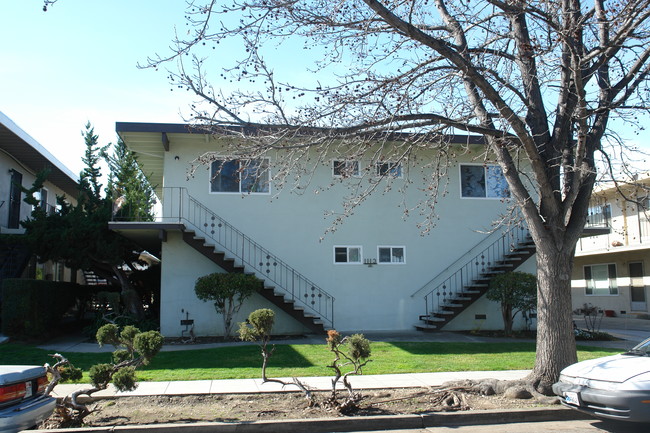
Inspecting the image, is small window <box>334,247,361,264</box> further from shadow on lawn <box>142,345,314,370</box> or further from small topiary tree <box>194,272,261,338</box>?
shadow on lawn <box>142,345,314,370</box>

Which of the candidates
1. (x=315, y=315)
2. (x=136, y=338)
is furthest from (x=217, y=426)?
(x=315, y=315)

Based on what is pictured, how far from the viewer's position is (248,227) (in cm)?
1636

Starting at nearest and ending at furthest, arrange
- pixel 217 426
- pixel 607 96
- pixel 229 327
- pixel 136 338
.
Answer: pixel 217 426 < pixel 136 338 < pixel 607 96 < pixel 229 327

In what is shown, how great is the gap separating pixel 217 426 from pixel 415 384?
148 inches

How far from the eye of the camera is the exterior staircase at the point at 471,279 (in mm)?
16469

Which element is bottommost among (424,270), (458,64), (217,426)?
(217,426)

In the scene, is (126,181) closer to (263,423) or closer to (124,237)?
(124,237)

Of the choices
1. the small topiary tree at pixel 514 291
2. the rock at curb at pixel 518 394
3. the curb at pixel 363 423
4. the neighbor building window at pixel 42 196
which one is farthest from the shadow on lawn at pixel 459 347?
the neighbor building window at pixel 42 196

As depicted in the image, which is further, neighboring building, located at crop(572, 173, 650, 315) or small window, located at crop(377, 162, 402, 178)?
neighboring building, located at crop(572, 173, 650, 315)

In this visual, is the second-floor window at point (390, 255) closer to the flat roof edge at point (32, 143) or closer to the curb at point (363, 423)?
the curb at point (363, 423)

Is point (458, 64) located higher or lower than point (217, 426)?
higher

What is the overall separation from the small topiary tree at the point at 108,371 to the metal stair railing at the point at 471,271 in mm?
10964

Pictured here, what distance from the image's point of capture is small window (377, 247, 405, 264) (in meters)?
17.0

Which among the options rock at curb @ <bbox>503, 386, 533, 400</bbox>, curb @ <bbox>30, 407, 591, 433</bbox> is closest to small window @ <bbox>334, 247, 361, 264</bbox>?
rock at curb @ <bbox>503, 386, 533, 400</bbox>
